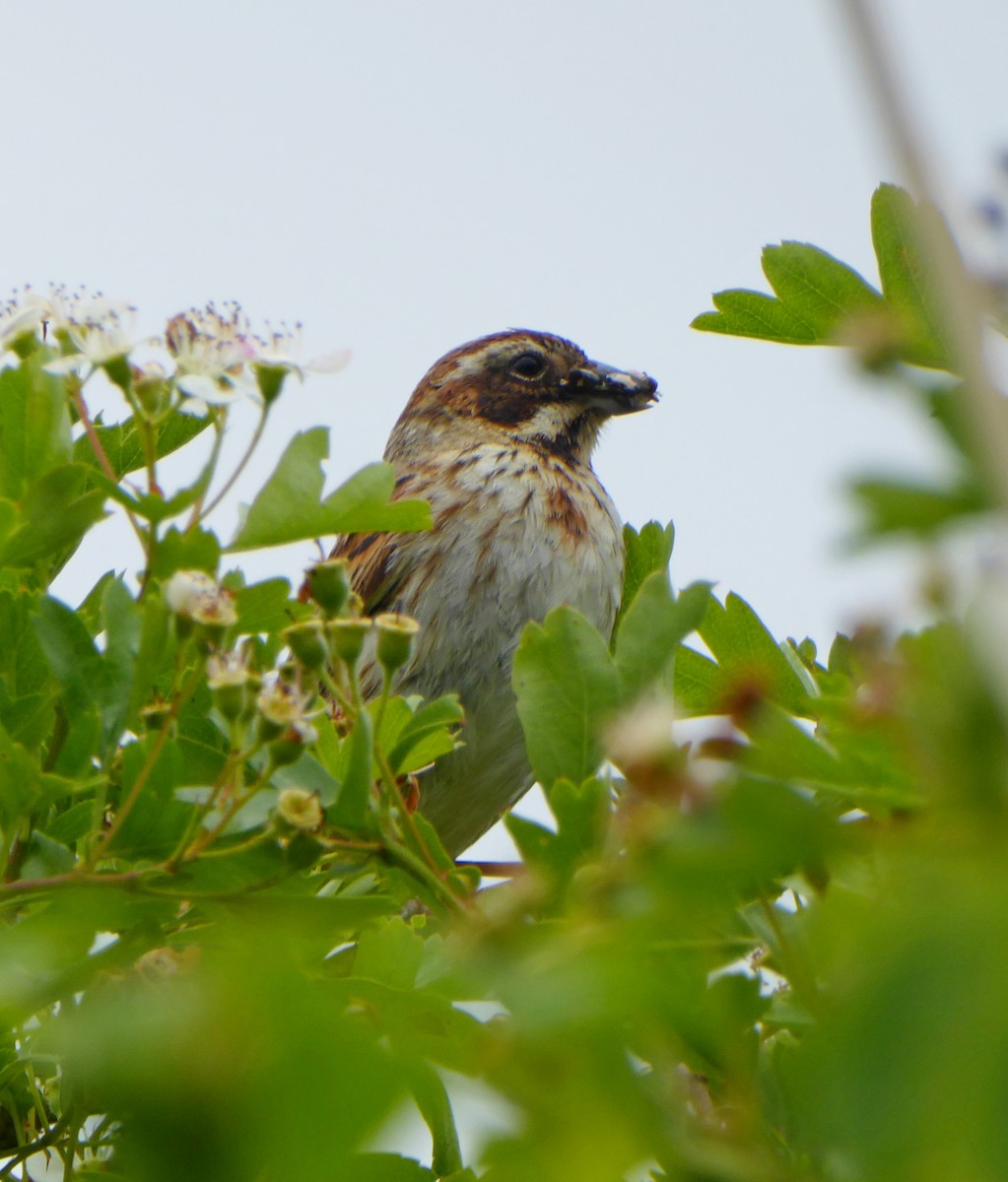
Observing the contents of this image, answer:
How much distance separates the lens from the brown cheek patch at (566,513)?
4.34 metres

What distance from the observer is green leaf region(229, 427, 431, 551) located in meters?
1.46

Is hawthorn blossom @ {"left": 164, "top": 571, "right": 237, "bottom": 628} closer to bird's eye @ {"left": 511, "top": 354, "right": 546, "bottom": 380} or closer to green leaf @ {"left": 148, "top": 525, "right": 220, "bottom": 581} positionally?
green leaf @ {"left": 148, "top": 525, "right": 220, "bottom": 581}

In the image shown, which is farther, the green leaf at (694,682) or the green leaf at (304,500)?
the green leaf at (694,682)

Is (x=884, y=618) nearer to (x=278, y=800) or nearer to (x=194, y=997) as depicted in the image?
(x=194, y=997)

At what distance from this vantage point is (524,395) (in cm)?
512

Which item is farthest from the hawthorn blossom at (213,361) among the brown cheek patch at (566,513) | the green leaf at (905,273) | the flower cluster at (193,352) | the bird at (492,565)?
the brown cheek patch at (566,513)

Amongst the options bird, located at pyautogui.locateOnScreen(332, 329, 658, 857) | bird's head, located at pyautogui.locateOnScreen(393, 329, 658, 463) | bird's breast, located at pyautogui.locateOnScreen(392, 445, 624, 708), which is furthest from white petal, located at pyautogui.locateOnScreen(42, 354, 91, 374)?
bird's head, located at pyautogui.locateOnScreen(393, 329, 658, 463)

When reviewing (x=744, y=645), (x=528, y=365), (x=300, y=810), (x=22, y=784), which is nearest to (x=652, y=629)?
(x=300, y=810)

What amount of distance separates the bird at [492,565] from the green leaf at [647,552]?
1.35 meters

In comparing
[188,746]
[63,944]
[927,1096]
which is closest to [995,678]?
[927,1096]

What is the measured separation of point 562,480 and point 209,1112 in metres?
4.13

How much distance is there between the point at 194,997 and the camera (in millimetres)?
498

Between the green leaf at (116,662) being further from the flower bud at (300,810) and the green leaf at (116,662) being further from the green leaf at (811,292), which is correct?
the green leaf at (811,292)

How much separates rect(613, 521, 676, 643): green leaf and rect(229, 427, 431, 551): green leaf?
0.54 metres
